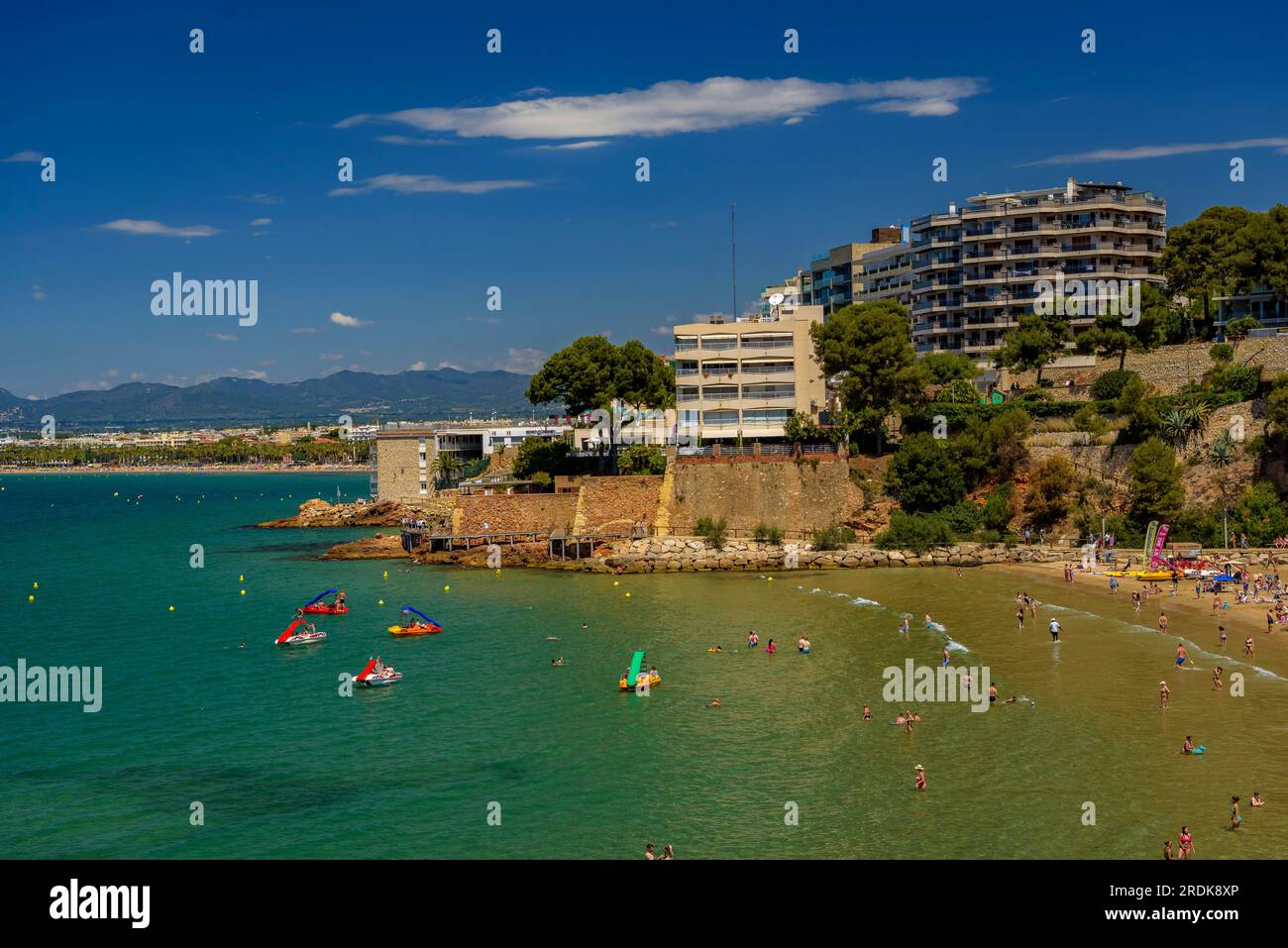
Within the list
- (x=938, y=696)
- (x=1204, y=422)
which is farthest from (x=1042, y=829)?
(x=1204, y=422)

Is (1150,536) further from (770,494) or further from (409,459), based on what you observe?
(409,459)

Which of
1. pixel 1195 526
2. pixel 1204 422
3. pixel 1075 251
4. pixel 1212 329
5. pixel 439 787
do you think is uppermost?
pixel 1075 251

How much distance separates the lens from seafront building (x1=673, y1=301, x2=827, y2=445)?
8031cm

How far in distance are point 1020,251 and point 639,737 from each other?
243ft

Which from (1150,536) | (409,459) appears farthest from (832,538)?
(409,459)

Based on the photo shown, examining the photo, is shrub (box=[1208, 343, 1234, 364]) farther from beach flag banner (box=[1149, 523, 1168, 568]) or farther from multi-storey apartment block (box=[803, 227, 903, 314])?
multi-storey apartment block (box=[803, 227, 903, 314])

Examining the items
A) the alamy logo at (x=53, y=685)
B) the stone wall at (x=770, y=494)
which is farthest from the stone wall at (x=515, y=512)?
the alamy logo at (x=53, y=685)

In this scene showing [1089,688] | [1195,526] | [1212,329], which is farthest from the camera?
[1212,329]

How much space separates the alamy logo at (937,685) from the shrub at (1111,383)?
38.1 meters

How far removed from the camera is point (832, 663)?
146 feet
